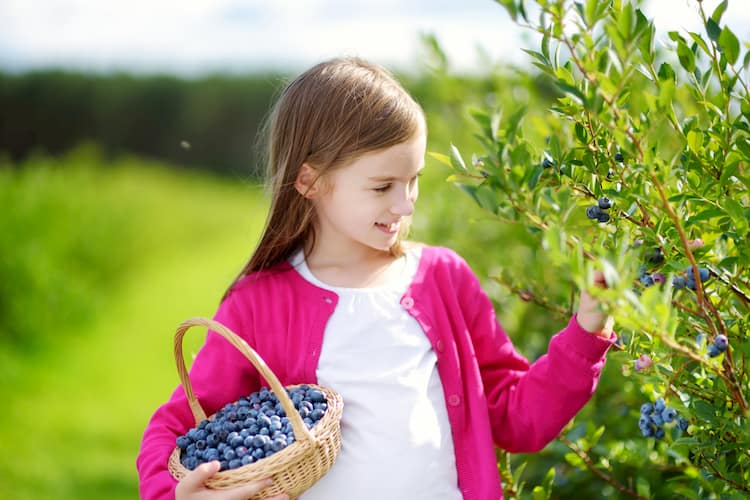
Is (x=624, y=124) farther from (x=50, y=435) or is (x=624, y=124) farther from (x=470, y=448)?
(x=50, y=435)

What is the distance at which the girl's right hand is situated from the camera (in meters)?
1.48

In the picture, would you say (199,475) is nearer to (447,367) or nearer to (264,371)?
(264,371)

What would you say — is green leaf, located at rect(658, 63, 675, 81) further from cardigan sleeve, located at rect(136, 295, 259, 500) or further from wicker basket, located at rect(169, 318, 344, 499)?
cardigan sleeve, located at rect(136, 295, 259, 500)

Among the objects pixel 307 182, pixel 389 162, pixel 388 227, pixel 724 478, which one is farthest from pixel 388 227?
pixel 724 478

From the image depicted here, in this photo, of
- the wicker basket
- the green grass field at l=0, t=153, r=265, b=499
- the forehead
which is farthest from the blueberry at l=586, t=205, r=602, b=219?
the green grass field at l=0, t=153, r=265, b=499

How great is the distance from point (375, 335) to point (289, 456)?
404mm

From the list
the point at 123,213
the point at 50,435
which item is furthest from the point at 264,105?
the point at 50,435

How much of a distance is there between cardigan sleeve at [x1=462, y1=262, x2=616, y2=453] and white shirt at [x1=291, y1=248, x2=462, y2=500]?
15cm

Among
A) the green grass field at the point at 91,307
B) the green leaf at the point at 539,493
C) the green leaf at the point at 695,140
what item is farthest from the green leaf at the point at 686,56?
the green grass field at the point at 91,307

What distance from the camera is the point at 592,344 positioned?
1602mm

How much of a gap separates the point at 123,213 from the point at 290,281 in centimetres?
743

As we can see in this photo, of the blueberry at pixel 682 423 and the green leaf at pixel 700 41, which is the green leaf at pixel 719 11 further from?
the blueberry at pixel 682 423

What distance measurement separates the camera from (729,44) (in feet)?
4.33

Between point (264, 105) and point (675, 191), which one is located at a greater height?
point (675, 191)
